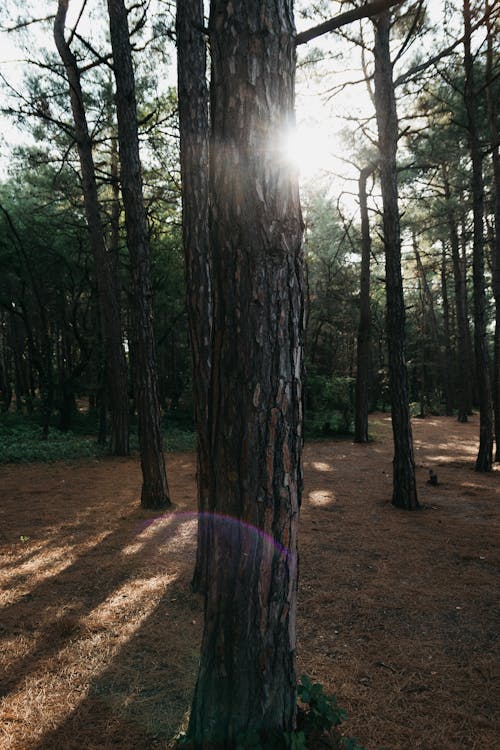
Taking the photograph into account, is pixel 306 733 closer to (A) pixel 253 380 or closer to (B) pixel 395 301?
(A) pixel 253 380

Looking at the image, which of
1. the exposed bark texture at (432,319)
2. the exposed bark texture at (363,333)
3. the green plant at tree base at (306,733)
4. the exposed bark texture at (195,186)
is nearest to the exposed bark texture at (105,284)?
the exposed bark texture at (195,186)

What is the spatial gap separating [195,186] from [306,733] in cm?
417

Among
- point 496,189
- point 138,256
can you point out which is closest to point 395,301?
point 138,256

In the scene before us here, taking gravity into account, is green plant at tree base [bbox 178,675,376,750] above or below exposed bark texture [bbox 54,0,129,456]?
below

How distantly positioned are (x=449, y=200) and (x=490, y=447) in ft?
29.4

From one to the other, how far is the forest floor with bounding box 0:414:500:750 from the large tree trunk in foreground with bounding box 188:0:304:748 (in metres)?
0.77

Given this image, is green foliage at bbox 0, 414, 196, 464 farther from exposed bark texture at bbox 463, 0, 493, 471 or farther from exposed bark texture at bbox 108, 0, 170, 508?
exposed bark texture at bbox 463, 0, 493, 471

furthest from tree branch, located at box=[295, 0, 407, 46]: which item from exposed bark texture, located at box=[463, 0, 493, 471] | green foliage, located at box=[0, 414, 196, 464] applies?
green foliage, located at box=[0, 414, 196, 464]

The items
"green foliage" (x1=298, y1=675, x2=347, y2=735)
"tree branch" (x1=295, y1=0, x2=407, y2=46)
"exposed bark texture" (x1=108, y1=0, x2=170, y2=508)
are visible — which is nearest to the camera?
"tree branch" (x1=295, y1=0, x2=407, y2=46)

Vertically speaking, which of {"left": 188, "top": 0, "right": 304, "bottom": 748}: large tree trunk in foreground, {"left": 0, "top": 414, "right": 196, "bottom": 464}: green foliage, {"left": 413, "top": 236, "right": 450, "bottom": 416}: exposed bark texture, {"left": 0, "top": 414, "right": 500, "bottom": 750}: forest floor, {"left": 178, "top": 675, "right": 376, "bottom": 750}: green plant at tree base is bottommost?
{"left": 0, "top": 414, "right": 500, "bottom": 750}: forest floor

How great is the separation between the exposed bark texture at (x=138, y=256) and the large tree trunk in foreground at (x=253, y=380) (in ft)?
15.5

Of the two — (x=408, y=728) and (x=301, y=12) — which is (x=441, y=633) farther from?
(x=301, y=12)

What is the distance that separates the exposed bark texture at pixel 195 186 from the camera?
4113mm

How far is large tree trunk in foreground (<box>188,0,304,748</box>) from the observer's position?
5.83ft
